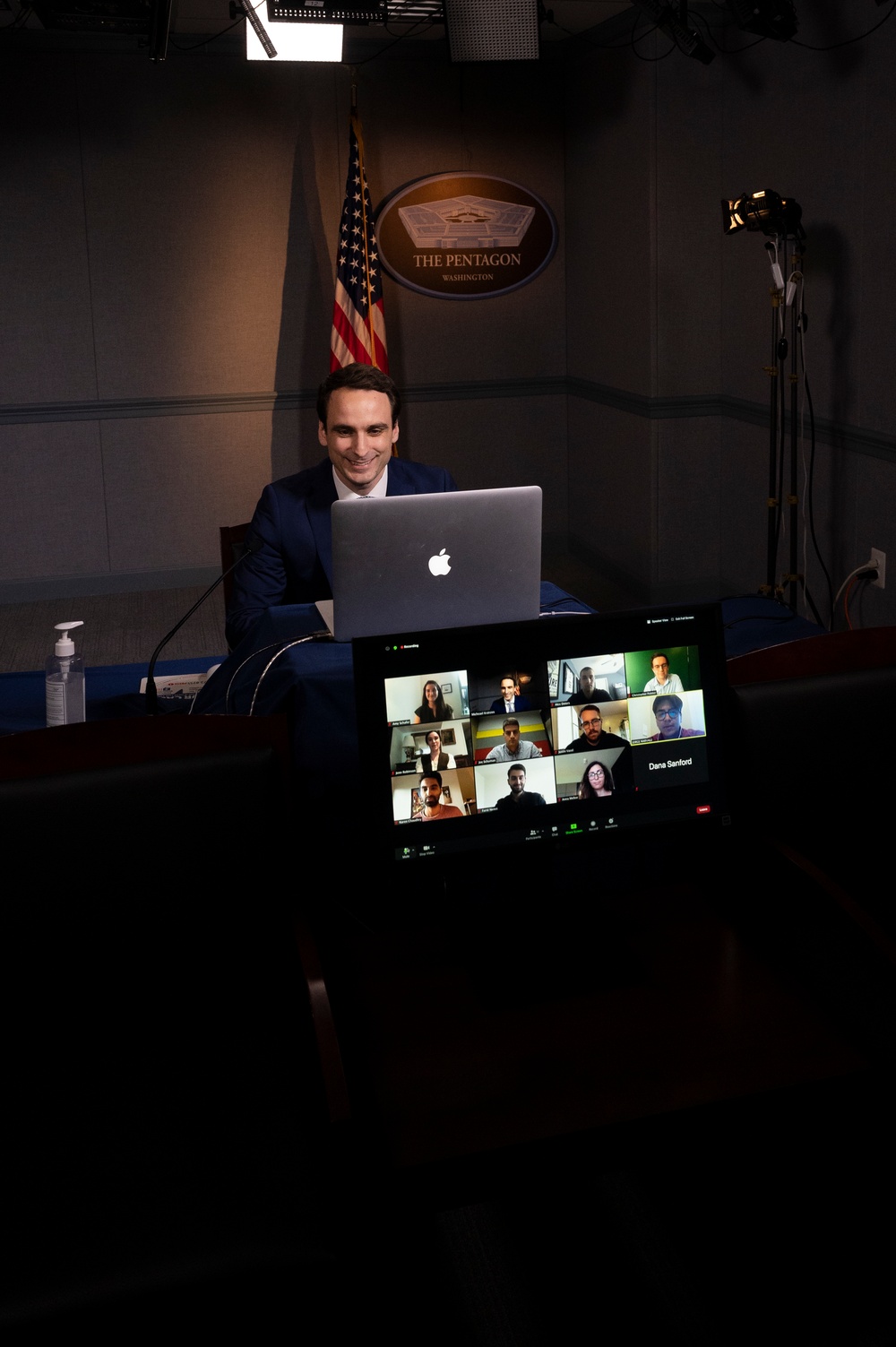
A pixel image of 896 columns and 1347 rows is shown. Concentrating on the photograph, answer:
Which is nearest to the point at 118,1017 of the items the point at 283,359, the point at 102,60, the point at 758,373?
the point at 758,373

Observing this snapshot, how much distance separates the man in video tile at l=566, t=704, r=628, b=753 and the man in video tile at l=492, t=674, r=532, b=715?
0.09 metres

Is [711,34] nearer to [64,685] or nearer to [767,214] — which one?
[767,214]

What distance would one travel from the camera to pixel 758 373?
16.3ft

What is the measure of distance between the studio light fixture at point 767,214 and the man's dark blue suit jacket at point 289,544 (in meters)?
2.03

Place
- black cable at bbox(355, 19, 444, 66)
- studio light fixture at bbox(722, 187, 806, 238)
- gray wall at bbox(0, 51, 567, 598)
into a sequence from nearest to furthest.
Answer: studio light fixture at bbox(722, 187, 806, 238)
black cable at bbox(355, 19, 444, 66)
gray wall at bbox(0, 51, 567, 598)

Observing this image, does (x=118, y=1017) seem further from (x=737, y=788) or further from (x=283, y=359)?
(x=283, y=359)

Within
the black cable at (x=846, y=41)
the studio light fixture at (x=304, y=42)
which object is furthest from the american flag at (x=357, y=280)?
the black cable at (x=846, y=41)

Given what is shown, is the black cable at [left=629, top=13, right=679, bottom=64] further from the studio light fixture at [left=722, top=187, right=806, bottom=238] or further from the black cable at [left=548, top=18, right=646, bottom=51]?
the studio light fixture at [left=722, top=187, right=806, bottom=238]

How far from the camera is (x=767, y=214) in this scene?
4172mm

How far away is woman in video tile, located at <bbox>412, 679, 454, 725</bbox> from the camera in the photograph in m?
1.61

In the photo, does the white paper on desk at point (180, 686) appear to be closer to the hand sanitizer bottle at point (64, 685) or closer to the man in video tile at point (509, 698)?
the hand sanitizer bottle at point (64, 685)

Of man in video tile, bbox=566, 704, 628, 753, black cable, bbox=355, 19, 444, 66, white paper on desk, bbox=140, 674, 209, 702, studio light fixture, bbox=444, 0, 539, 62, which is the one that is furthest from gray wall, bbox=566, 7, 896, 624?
man in video tile, bbox=566, 704, 628, 753

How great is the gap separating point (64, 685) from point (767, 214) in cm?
315

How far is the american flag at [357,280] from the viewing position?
552 centimetres
